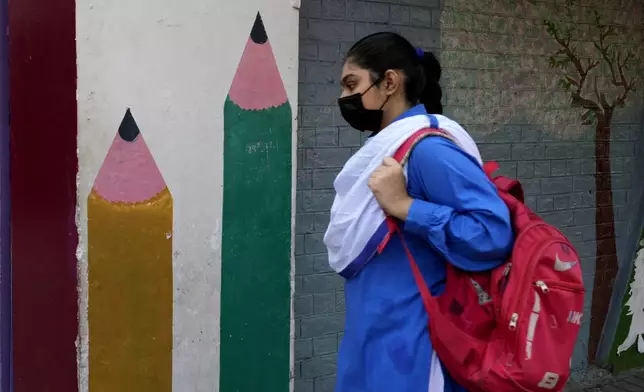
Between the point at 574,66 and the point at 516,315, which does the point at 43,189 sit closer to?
the point at 516,315

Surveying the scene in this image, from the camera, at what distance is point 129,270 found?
3.21 m

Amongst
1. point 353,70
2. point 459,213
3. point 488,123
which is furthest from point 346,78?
point 488,123

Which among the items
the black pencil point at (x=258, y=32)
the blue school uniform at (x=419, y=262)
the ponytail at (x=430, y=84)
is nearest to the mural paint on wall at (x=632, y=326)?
the black pencil point at (x=258, y=32)

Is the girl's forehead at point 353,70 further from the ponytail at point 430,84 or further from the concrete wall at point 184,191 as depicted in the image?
the concrete wall at point 184,191

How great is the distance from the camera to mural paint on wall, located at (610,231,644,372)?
532 centimetres

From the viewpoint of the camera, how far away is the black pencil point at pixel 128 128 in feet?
10.2

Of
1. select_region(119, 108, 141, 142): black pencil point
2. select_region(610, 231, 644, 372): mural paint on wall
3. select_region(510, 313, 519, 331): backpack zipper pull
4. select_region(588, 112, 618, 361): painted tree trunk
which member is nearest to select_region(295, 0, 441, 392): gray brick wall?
select_region(119, 108, 141, 142): black pencil point

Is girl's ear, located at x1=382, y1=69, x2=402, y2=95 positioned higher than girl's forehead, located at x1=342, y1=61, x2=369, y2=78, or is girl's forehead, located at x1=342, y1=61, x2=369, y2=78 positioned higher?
girl's forehead, located at x1=342, y1=61, x2=369, y2=78

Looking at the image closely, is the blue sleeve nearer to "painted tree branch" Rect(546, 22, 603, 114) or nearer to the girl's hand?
the girl's hand

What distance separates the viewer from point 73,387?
10.3ft

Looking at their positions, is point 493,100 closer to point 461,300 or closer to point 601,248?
point 601,248

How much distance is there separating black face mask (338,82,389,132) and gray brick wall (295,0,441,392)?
1.58 meters

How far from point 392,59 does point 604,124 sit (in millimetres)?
3460

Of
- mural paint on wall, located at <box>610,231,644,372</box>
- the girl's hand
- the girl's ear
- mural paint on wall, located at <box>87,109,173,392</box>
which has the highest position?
the girl's ear
